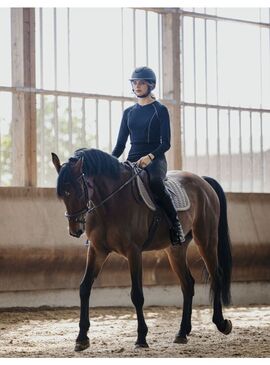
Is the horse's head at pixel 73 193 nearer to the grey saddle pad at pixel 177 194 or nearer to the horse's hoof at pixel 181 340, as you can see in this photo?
the grey saddle pad at pixel 177 194

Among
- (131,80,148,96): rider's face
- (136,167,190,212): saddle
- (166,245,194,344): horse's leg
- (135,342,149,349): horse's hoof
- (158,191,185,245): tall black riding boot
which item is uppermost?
(131,80,148,96): rider's face

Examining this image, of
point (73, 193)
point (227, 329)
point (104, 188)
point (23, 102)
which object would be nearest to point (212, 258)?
point (227, 329)

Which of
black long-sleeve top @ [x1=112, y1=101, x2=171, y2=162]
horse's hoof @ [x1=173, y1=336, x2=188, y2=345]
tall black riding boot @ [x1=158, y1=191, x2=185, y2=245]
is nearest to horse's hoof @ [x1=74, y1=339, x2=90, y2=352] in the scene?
horse's hoof @ [x1=173, y1=336, x2=188, y2=345]

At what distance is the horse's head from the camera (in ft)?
17.3

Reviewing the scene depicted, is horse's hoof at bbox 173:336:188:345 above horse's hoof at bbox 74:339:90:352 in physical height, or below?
below

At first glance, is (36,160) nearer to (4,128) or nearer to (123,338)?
(4,128)

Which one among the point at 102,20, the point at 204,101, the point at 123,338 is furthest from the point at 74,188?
the point at 204,101

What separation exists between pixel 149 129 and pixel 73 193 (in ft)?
3.03

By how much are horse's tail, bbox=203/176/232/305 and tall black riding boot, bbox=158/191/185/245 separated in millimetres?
882

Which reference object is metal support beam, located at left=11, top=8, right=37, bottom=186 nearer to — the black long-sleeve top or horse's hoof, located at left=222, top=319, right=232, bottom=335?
the black long-sleeve top

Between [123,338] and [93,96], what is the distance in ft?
10.2

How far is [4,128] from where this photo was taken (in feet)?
26.5

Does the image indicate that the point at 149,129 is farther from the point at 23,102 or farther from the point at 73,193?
the point at 23,102

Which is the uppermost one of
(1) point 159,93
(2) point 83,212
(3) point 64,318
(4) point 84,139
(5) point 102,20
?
(5) point 102,20
